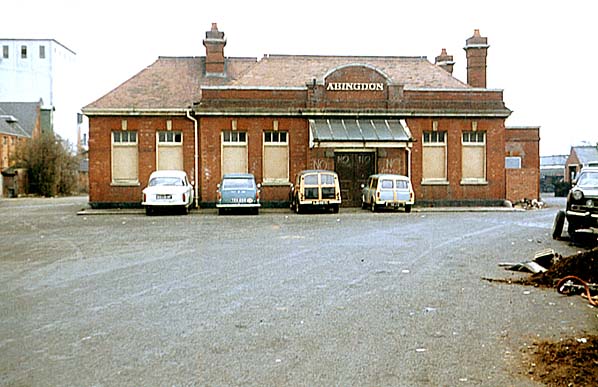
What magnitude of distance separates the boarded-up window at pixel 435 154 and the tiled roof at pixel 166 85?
1141 centimetres

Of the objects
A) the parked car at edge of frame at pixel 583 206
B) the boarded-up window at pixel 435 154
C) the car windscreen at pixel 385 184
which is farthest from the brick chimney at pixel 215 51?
the parked car at edge of frame at pixel 583 206

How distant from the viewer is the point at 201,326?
24.9 ft

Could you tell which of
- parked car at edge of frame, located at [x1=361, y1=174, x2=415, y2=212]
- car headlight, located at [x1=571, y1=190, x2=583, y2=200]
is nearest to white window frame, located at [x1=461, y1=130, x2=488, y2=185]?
parked car at edge of frame, located at [x1=361, y1=174, x2=415, y2=212]

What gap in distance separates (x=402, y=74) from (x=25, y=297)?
1138 inches

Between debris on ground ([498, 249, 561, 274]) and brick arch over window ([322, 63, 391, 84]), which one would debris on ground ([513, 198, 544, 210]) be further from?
debris on ground ([498, 249, 561, 274])

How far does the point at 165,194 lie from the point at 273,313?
20107mm

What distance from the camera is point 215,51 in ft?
124

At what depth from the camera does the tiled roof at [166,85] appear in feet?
108

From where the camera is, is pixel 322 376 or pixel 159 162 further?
pixel 159 162

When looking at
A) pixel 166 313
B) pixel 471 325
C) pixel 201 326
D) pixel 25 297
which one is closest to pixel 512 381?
pixel 471 325

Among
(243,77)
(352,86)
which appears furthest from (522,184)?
(243,77)

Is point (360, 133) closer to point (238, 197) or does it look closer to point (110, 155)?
point (238, 197)

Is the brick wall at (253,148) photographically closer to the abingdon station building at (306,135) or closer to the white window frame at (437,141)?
the abingdon station building at (306,135)

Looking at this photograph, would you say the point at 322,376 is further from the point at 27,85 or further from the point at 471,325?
the point at 27,85
